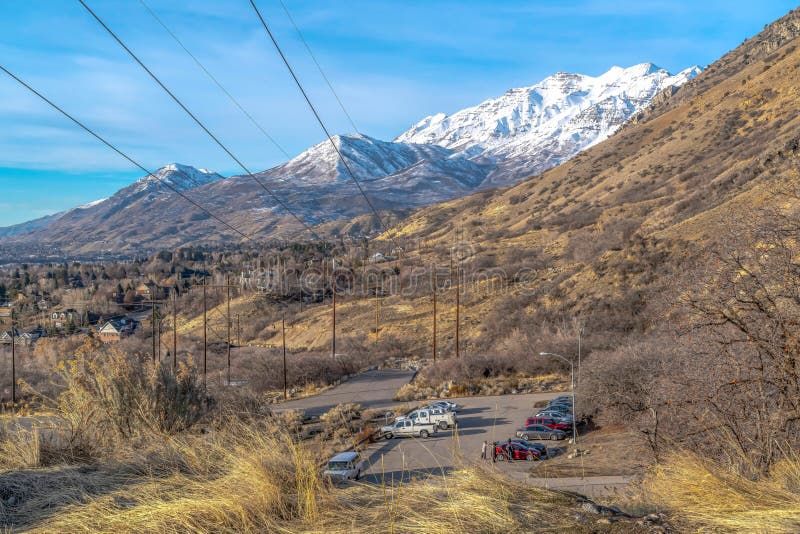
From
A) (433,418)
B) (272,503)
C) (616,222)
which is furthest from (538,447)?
(616,222)

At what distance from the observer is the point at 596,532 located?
4520mm

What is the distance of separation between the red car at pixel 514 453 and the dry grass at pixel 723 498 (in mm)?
18840

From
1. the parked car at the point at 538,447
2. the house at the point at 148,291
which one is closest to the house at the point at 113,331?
the house at the point at 148,291

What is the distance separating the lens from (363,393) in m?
44.9

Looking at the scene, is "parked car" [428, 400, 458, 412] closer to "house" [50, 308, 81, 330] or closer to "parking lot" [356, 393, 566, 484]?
"parking lot" [356, 393, 566, 484]

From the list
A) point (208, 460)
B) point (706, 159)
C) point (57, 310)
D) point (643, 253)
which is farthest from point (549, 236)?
point (57, 310)

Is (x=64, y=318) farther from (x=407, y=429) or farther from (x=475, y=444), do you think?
(x=475, y=444)

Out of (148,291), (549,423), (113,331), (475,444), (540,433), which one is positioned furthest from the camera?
(148,291)

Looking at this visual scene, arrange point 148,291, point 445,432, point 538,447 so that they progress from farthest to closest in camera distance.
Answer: point 148,291 → point 445,432 → point 538,447

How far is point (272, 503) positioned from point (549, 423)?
26611 mm

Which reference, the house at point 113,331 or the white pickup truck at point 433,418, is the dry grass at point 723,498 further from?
the house at point 113,331

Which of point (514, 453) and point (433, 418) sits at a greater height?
point (433, 418)

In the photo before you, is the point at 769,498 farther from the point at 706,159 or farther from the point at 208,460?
the point at 706,159

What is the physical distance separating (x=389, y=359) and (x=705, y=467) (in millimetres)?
54168
